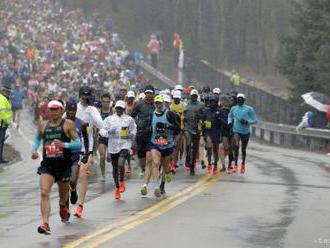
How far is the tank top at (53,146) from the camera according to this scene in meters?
14.6

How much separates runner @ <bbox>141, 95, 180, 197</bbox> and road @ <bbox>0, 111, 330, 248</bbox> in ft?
1.32

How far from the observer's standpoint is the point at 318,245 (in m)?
13.7

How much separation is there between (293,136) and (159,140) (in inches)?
881

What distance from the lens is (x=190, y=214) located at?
1656 cm

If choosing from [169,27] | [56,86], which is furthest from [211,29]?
[56,86]

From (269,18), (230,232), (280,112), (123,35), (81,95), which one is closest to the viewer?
(230,232)

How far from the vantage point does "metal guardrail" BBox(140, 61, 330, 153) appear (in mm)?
37250

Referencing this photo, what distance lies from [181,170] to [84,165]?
28.8 ft

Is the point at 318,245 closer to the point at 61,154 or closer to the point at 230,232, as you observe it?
the point at 230,232

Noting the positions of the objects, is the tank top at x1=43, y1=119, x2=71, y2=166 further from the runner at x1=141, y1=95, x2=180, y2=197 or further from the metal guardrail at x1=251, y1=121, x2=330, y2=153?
the metal guardrail at x1=251, y1=121, x2=330, y2=153

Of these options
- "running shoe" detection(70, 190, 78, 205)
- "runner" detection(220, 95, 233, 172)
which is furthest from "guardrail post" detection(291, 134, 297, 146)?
"running shoe" detection(70, 190, 78, 205)

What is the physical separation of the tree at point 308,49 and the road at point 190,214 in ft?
59.6

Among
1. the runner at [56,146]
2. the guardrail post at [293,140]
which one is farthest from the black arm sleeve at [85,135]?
the guardrail post at [293,140]

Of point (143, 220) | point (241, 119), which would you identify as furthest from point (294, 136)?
point (143, 220)
